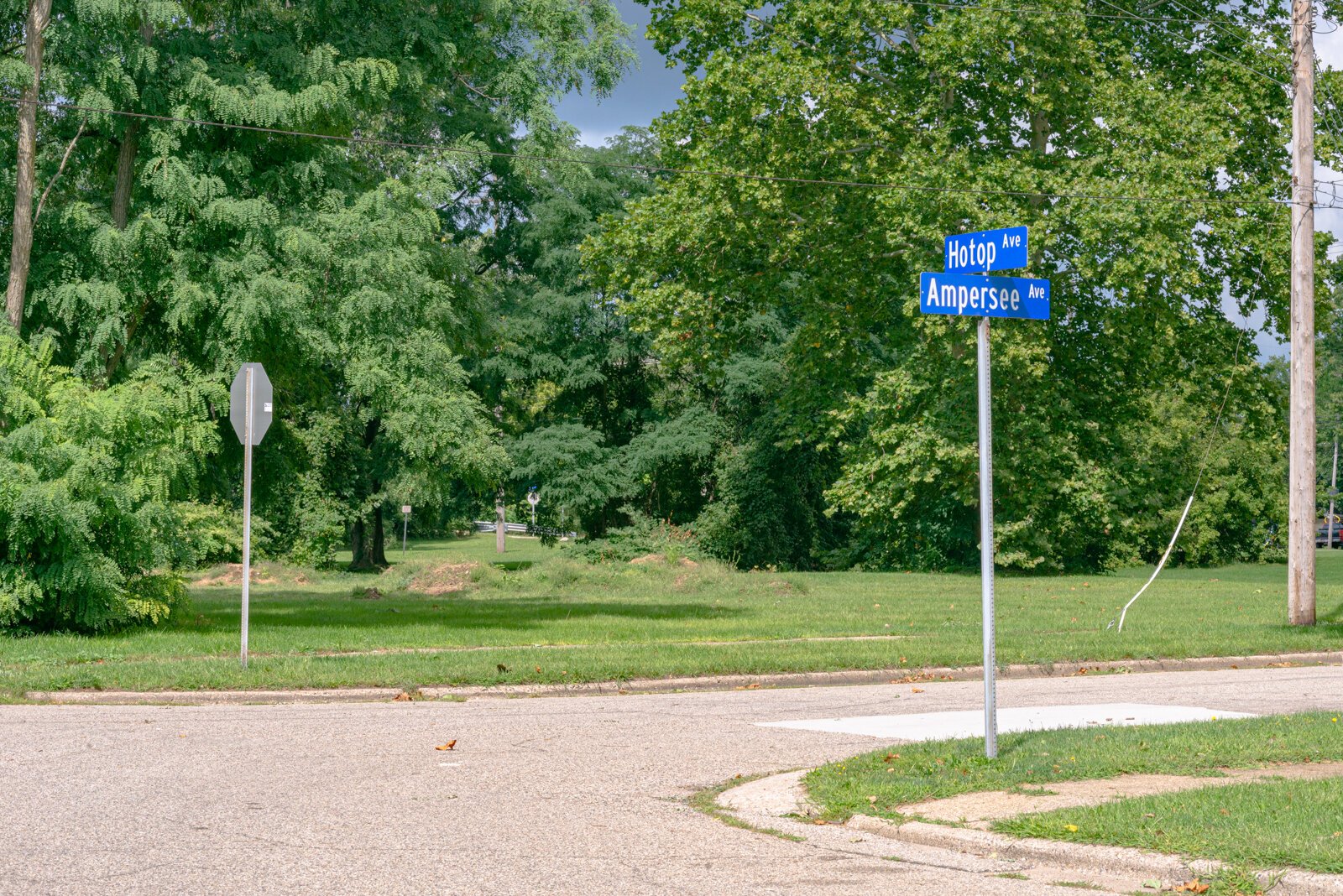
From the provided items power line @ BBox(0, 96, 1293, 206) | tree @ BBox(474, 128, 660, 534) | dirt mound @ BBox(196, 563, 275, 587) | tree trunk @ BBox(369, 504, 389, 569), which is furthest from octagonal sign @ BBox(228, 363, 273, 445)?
tree trunk @ BBox(369, 504, 389, 569)

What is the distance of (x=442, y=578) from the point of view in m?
31.7

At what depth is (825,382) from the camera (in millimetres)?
37438

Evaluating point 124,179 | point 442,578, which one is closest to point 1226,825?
point 124,179

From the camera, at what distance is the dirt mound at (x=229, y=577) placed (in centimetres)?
3578

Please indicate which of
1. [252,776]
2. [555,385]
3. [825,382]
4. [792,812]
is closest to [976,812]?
[792,812]

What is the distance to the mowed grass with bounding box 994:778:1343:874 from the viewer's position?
244 inches

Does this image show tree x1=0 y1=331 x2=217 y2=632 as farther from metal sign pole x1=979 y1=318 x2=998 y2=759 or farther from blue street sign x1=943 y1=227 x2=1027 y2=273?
metal sign pole x1=979 y1=318 x2=998 y2=759

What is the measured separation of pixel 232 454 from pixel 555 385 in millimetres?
29099

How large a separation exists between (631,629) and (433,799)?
11.5 metres

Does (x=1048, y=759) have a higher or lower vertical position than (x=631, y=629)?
higher

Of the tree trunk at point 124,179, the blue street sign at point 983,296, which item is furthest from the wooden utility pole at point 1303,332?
the tree trunk at point 124,179

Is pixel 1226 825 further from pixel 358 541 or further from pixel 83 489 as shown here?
pixel 358 541

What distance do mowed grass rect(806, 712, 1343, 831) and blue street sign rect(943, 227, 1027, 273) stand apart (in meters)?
3.08

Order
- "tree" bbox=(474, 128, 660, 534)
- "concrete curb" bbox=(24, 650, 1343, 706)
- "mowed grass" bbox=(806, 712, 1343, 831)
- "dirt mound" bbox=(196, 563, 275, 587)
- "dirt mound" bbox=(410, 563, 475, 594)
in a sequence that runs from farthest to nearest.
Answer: "tree" bbox=(474, 128, 660, 534)
"dirt mound" bbox=(196, 563, 275, 587)
"dirt mound" bbox=(410, 563, 475, 594)
"concrete curb" bbox=(24, 650, 1343, 706)
"mowed grass" bbox=(806, 712, 1343, 831)
